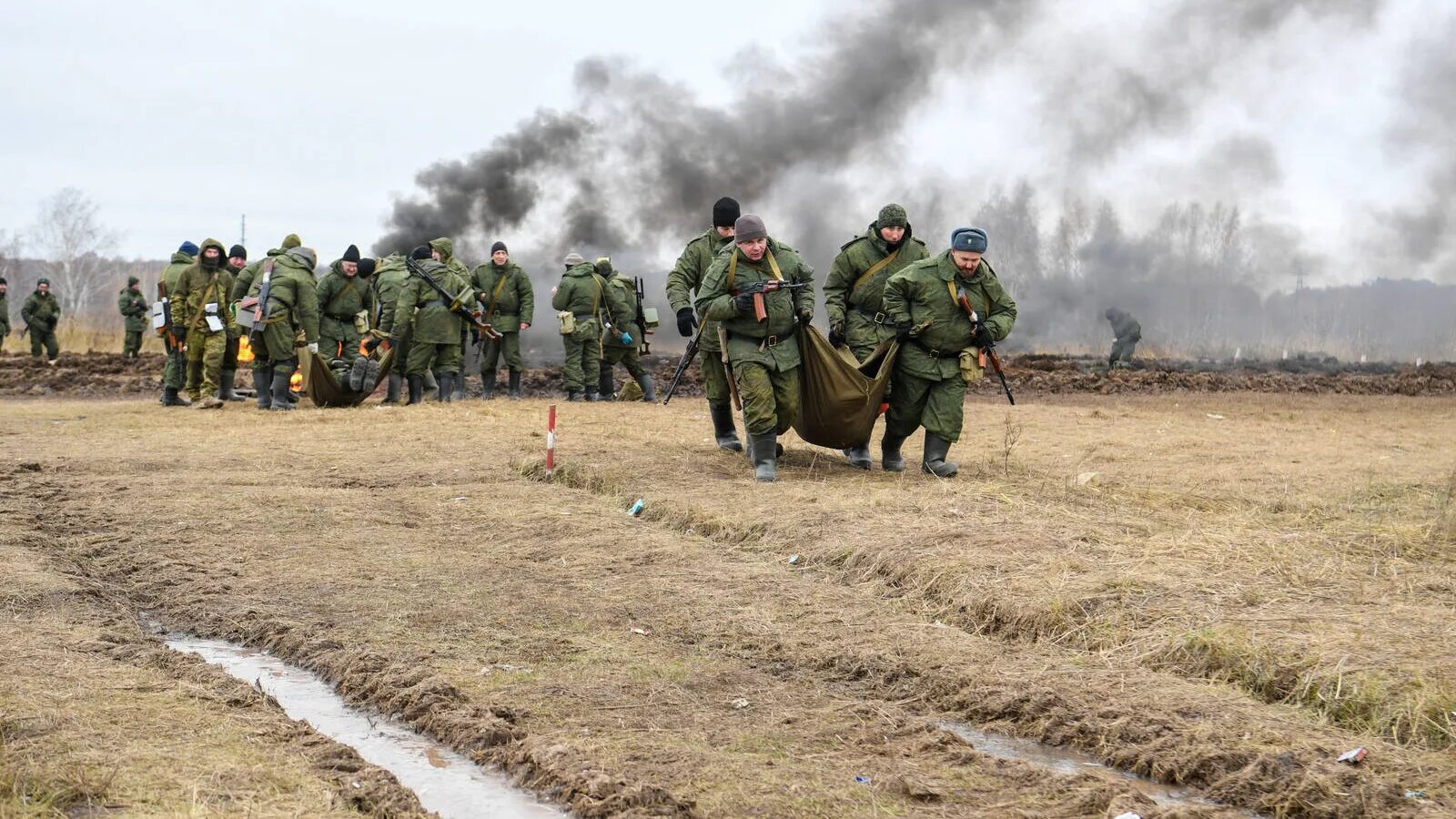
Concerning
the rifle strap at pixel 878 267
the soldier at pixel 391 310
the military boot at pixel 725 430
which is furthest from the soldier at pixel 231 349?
the rifle strap at pixel 878 267

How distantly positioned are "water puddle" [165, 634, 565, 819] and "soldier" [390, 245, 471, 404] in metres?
12.0

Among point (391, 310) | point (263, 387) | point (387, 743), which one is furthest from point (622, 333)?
point (387, 743)

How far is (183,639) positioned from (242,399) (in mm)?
13760

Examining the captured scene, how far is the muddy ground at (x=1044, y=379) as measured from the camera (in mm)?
23594

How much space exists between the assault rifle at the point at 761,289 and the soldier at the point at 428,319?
26.2 ft

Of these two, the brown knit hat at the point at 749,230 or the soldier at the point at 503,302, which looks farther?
the soldier at the point at 503,302

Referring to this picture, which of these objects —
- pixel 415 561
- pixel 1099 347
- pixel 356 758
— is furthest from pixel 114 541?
pixel 1099 347

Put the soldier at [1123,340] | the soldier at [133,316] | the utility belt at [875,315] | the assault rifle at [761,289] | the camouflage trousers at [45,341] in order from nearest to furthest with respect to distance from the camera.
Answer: the assault rifle at [761,289], the utility belt at [875,315], the camouflage trousers at [45,341], the soldier at [133,316], the soldier at [1123,340]

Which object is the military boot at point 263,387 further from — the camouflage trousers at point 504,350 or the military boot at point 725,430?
the military boot at point 725,430

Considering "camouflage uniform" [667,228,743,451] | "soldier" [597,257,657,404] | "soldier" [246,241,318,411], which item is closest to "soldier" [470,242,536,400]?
"soldier" [597,257,657,404]

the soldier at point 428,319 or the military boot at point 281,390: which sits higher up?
the soldier at point 428,319

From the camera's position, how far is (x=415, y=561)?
850cm

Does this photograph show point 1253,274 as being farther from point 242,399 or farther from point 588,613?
point 588,613

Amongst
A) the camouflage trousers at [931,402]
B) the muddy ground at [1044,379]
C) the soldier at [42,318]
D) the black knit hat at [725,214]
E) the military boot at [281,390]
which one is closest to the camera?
the camouflage trousers at [931,402]
